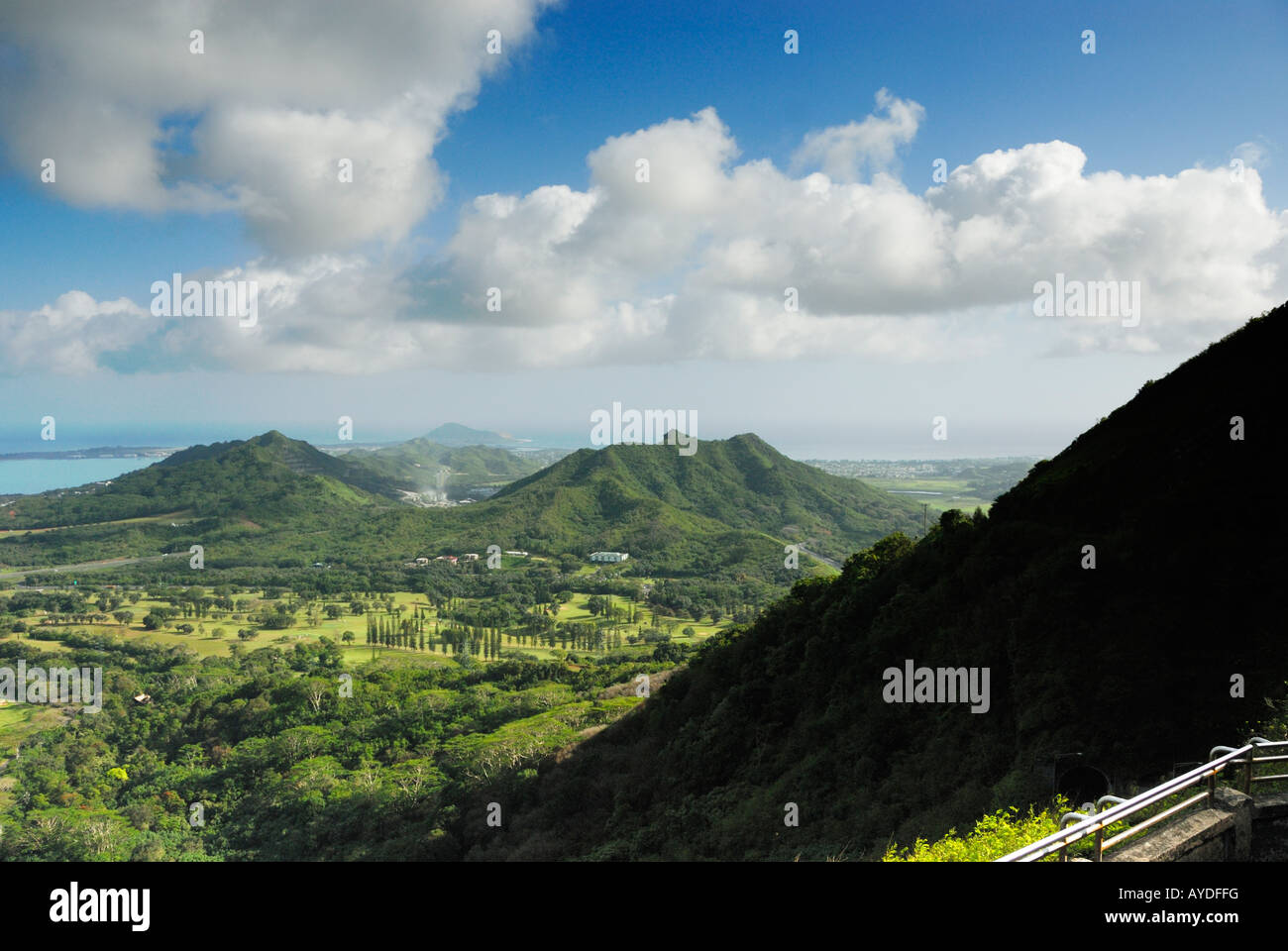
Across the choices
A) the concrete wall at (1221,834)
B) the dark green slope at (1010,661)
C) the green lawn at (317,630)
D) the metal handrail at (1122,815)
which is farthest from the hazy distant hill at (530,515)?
the metal handrail at (1122,815)

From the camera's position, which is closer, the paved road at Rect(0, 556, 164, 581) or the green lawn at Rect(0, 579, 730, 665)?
the green lawn at Rect(0, 579, 730, 665)

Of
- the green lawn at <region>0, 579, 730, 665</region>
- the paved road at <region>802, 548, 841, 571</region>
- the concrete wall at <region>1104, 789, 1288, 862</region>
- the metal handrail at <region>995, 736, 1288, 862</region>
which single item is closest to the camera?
the metal handrail at <region>995, 736, 1288, 862</region>

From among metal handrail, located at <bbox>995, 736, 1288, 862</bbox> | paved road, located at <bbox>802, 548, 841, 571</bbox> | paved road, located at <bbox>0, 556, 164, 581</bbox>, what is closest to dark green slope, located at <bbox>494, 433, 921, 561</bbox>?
paved road, located at <bbox>802, 548, 841, 571</bbox>

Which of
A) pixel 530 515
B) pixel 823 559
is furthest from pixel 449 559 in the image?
→ pixel 823 559

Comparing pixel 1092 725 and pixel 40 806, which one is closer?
pixel 1092 725

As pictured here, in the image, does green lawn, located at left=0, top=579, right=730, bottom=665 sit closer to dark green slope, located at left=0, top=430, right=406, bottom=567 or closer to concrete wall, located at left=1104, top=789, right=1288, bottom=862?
dark green slope, located at left=0, top=430, right=406, bottom=567

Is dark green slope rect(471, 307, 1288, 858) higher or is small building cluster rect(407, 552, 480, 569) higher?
dark green slope rect(471, 307, 1288, 858)

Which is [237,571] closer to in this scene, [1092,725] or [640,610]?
[640,610]

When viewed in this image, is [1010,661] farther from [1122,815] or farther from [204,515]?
[204,515]
